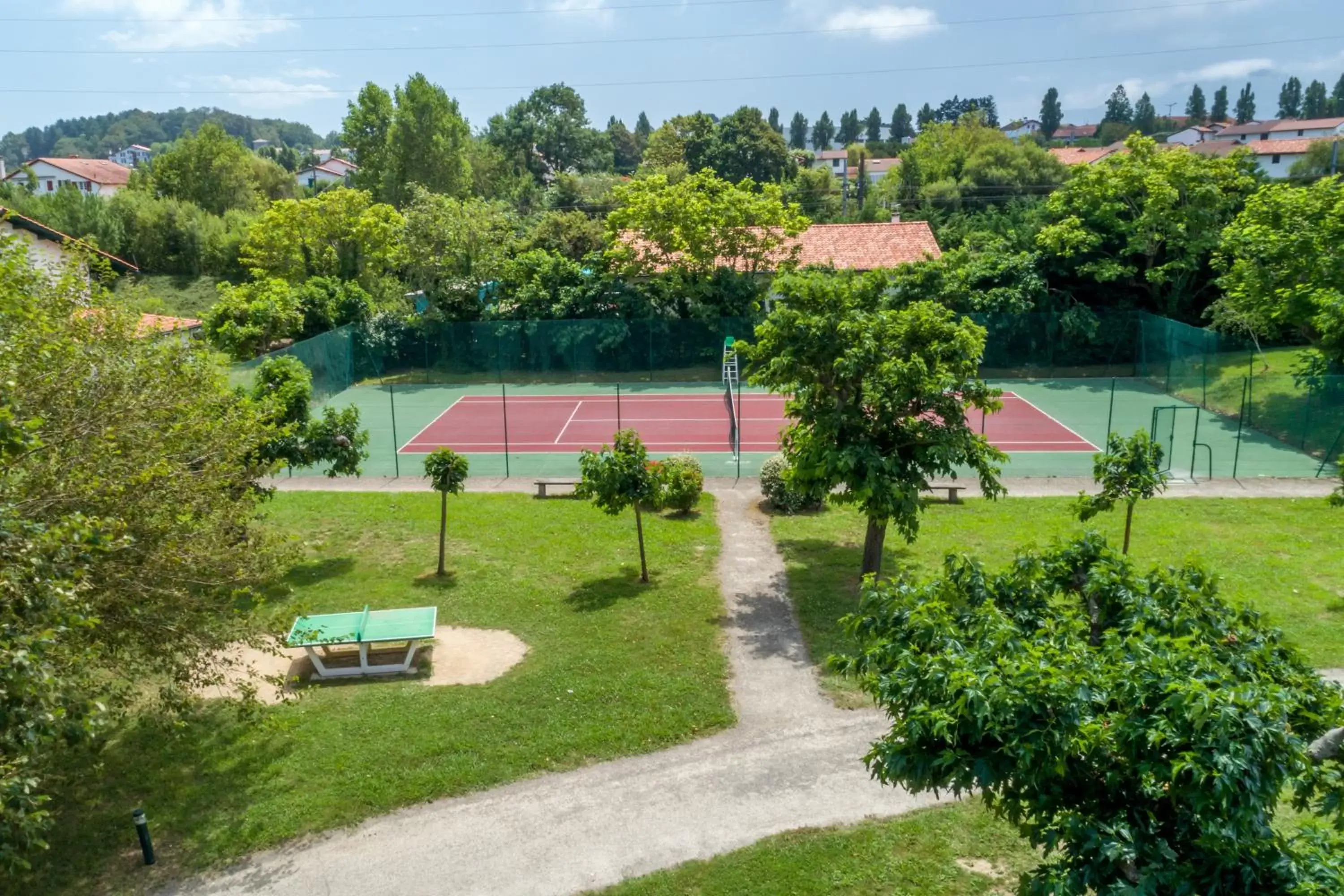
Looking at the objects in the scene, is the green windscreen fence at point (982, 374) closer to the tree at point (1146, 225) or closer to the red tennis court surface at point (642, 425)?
the red tennis court surface at point (642, 425)

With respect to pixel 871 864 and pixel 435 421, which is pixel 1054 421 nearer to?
pixel 435 421

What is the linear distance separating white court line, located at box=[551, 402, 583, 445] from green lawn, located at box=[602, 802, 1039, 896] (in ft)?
61.6

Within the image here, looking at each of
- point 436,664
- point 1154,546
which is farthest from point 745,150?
point 436,664

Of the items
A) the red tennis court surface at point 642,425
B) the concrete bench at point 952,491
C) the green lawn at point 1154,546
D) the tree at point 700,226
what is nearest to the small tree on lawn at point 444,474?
the green lawn at point 1154,546

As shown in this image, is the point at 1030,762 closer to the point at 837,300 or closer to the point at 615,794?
the point at 615,794

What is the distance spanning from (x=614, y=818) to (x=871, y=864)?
2677 mm

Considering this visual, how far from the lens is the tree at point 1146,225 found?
34062mm

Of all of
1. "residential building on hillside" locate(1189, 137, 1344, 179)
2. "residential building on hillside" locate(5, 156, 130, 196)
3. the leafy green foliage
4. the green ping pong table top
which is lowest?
the green ping pong table top

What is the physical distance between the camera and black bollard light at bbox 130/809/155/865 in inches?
387

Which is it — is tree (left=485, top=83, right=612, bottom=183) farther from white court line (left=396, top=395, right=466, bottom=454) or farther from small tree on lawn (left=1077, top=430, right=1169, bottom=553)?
small tree on lawn (left=1077, top=430, right=1169, bottom=553)

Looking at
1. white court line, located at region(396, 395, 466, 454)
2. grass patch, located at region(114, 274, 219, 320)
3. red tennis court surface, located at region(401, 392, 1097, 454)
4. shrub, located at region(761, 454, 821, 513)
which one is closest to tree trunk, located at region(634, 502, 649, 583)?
shrub, located at region(761, 454, 821, 513)

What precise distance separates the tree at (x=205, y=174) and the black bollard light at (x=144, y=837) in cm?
6098

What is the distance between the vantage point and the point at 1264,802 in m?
5.15

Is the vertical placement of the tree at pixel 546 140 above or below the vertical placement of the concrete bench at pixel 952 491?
above
